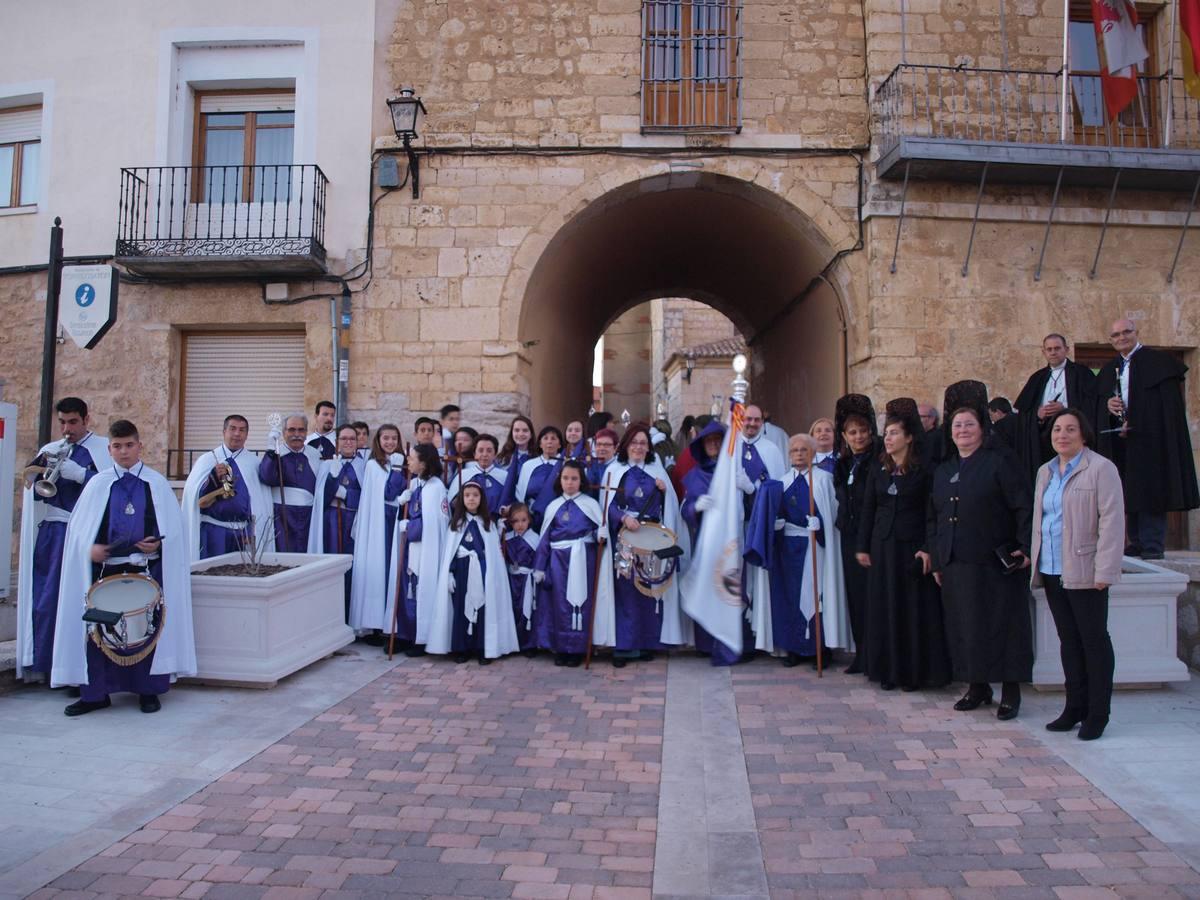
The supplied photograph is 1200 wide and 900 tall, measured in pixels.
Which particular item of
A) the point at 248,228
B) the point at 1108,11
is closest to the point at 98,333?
the point at 248,228

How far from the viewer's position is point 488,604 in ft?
19.9

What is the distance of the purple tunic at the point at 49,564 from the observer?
16.8 feet

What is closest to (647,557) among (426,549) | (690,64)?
(426,549)

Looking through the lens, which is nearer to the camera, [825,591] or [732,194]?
[825,591]

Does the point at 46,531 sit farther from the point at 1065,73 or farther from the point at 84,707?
the point at 1065,73

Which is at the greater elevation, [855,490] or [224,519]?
[855,490]

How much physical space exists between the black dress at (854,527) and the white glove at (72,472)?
4780 mm

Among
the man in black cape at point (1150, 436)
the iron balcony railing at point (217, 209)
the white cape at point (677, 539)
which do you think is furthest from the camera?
the iron balcony railing at point (217, 209)

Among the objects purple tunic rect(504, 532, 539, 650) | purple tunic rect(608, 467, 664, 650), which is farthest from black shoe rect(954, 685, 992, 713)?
purple tunic rect(504, 532, 539, 650)

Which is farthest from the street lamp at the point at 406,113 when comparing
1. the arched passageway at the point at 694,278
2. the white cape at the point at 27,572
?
the white cape at the point at 27,572

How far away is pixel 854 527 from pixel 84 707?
474cm

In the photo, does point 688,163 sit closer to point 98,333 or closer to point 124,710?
point 98,333

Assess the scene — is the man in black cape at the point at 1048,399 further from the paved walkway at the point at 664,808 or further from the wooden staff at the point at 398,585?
the wooden staff at the point at 398,585

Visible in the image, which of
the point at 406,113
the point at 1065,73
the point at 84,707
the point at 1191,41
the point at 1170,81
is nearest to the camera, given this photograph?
the point at 84,707
